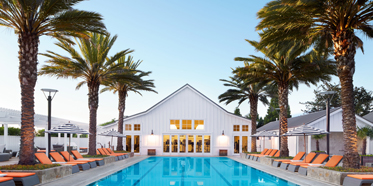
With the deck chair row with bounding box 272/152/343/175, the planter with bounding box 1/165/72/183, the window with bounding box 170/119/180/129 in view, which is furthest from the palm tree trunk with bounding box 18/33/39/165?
the window with bounding box 170/119/180/129

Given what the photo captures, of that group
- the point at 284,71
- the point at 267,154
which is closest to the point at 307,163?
the point at 284,71

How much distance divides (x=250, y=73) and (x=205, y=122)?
502 inches

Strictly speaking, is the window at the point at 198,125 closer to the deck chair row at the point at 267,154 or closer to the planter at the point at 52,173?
the deck chair row at the point at 267,154

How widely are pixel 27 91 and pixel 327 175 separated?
11.8m

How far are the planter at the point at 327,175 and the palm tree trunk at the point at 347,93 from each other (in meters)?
0.93

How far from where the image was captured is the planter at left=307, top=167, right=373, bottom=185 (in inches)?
438

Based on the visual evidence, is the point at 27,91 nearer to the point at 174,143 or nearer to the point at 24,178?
the point at 24,178

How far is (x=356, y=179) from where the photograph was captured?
10180 millimetres

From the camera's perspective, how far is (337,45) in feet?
42.3

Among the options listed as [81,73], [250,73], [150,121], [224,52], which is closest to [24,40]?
[81,73]

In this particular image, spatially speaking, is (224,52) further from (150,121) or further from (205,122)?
(150,121)

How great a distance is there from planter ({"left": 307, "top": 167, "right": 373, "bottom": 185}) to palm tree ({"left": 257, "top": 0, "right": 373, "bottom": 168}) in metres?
0.95

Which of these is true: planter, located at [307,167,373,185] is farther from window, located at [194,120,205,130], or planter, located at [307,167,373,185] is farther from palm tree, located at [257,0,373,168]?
window, located at [194,120,205,130]

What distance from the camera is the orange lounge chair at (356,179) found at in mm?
9886
